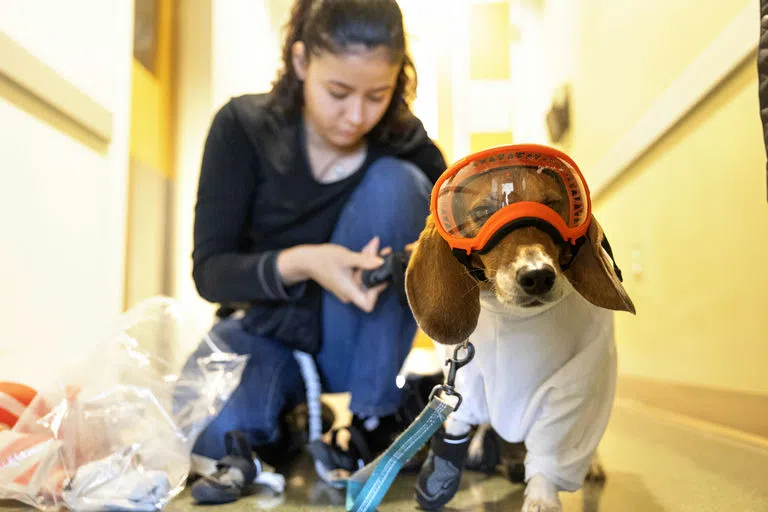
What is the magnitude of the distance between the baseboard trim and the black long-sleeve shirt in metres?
0.54

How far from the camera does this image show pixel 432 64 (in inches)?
27.4

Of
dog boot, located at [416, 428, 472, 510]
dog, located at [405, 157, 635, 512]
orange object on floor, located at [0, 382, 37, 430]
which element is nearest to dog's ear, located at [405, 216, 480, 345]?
dog, located at [405, 157, 635, 512]

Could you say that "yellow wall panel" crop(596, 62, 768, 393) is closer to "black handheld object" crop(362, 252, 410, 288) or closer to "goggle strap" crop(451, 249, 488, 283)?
"black handheld object" crop(362, 252, 410, 288)

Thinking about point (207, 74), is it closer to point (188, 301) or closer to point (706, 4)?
point (188, 301)

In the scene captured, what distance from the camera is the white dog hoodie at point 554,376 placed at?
606 millimetres

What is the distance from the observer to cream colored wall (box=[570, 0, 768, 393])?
99cm

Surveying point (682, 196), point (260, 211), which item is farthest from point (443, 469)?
point (682, 196)

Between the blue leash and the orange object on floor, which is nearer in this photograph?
the blue leash

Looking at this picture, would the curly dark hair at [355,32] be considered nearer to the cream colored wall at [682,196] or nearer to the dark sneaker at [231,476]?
the cream colored wall at [682,196]

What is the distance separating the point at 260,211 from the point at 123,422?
1.27 feet

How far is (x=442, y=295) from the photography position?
546 mm

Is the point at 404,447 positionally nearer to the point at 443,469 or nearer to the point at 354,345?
the point at 443,469

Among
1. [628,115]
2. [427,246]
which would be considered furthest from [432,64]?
[628,115]

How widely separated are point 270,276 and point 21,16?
1.68 ft
